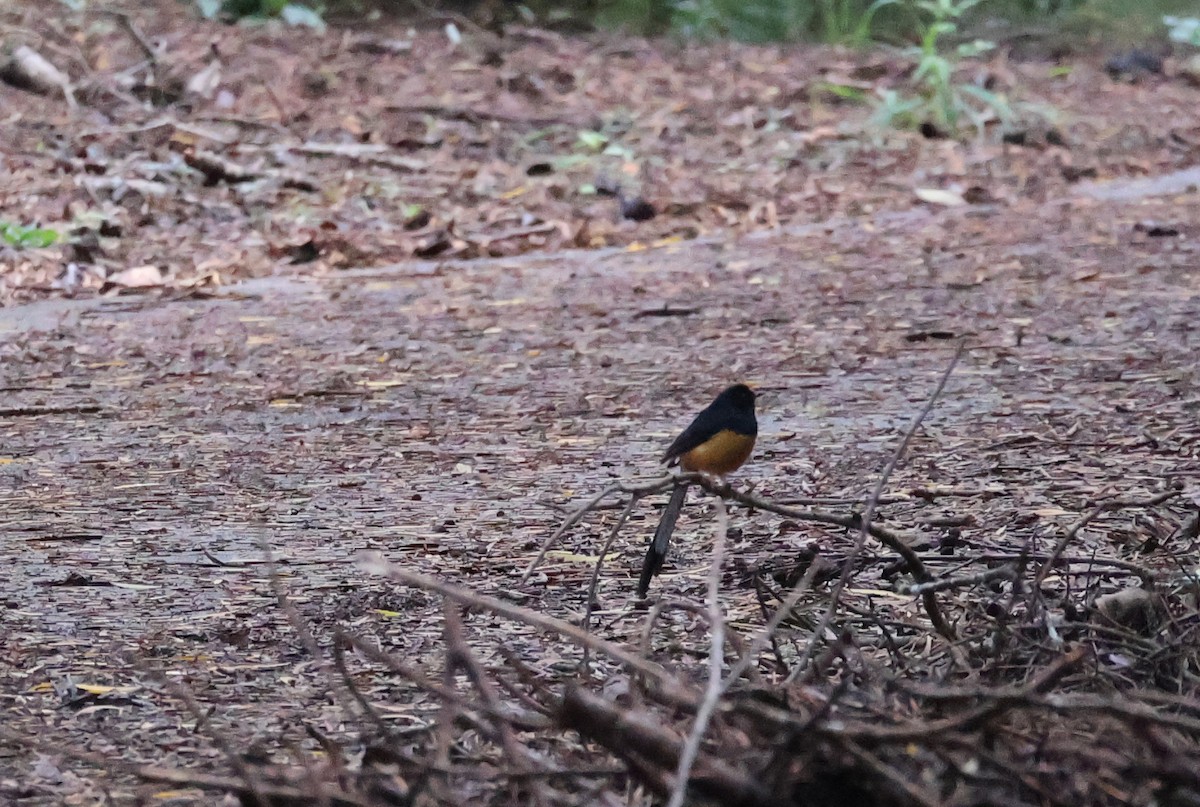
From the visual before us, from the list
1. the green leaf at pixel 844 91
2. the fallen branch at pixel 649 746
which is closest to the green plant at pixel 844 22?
the green leaf at pixel 844 91

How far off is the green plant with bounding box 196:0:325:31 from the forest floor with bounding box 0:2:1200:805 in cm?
27

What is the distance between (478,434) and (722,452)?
3.74 ft

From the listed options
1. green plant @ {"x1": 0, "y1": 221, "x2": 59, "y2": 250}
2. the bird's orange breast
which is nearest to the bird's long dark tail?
the bird's orange breast

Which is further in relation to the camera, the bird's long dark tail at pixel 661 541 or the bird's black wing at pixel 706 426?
the bird's black wing at pixel 706 426

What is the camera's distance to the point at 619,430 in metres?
4.21

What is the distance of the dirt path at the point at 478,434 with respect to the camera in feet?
8.50

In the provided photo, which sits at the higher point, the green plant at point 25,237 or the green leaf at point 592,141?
the green leaf at point 592,141

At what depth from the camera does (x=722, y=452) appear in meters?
3.26

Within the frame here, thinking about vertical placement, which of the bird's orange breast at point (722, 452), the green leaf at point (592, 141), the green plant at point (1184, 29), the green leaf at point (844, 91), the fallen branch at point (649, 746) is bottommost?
the green leaf at point (592, 141)

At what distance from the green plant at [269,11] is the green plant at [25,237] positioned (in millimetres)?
4645

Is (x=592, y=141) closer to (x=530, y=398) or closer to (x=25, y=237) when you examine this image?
(x=25, y=237)

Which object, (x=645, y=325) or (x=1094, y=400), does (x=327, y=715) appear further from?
(x=645, y=325)

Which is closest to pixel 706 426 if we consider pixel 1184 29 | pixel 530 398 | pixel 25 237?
pixel 530 398

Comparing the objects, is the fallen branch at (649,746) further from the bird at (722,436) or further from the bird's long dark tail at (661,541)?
the bird at (722,436)
